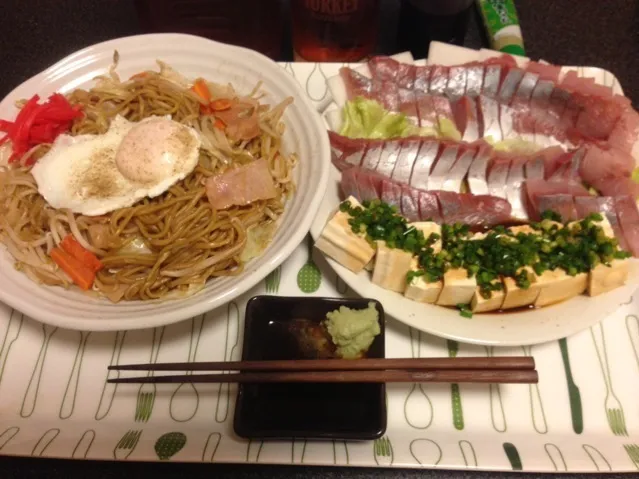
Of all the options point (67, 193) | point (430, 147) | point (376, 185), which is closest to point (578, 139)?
point (430, 147)

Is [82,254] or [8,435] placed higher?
[82,254]

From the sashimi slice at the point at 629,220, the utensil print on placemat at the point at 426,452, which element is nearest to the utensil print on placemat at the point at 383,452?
the utensil print on placemat at the point at 426,452

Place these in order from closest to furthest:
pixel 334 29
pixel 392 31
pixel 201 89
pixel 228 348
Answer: pixel 228 348 → pixel 201 89 → pixel 334 29 → pixel 392 31

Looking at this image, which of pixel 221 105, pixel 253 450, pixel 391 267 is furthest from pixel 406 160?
pixel 253 450

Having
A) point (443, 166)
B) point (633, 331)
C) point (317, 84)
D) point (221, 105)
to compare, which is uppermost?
point (221, 105)

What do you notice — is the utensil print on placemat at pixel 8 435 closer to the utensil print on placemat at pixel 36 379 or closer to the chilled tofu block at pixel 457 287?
the utensil print on placemat at pixel 36 379

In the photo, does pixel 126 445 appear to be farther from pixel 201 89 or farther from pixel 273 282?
pixel 201 89

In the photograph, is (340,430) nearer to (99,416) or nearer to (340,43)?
(99,416)

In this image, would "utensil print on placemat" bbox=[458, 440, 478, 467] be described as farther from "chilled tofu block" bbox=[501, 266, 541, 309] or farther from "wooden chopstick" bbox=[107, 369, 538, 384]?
"chilled tofu block" bbox=[501, 266, 541, 309]
